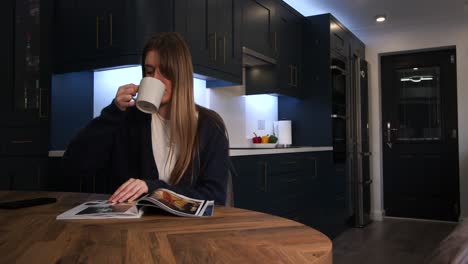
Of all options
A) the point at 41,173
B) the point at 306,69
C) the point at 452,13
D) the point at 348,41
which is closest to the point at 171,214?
the point at 41,173

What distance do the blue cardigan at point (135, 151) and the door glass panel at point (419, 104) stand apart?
165 inches

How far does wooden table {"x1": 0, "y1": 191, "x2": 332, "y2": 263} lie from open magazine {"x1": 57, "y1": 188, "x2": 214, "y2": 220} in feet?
0.08

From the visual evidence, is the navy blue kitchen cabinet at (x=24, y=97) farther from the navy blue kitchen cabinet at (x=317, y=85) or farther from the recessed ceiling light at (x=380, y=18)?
the recessed ceiling light at (x=380, y=18)

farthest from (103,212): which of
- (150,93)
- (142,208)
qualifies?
(150,93)

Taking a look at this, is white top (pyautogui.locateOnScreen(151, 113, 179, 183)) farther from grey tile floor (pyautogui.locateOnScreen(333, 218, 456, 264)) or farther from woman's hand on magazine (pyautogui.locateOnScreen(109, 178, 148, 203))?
grey tile floor (pyautogui.locateOnScreen(333, 218, 456, 264))

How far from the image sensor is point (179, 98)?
1296mm

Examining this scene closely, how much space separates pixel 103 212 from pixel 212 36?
210cm

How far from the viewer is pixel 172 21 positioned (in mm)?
2434

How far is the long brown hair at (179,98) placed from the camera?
125cm

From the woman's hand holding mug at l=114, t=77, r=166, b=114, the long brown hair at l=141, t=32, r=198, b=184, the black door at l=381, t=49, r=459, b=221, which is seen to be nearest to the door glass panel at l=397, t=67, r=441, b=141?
the black door at l=381, t=49, r=459, b=221

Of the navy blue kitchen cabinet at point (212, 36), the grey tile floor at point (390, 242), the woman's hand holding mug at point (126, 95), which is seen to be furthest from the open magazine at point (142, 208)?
the grey tile floor at point (390, 242)

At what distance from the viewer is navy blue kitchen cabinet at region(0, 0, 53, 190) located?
2.23m

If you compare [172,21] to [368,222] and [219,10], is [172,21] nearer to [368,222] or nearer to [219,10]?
[219,10]

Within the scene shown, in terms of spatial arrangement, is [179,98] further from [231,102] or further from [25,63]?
[231,102]
